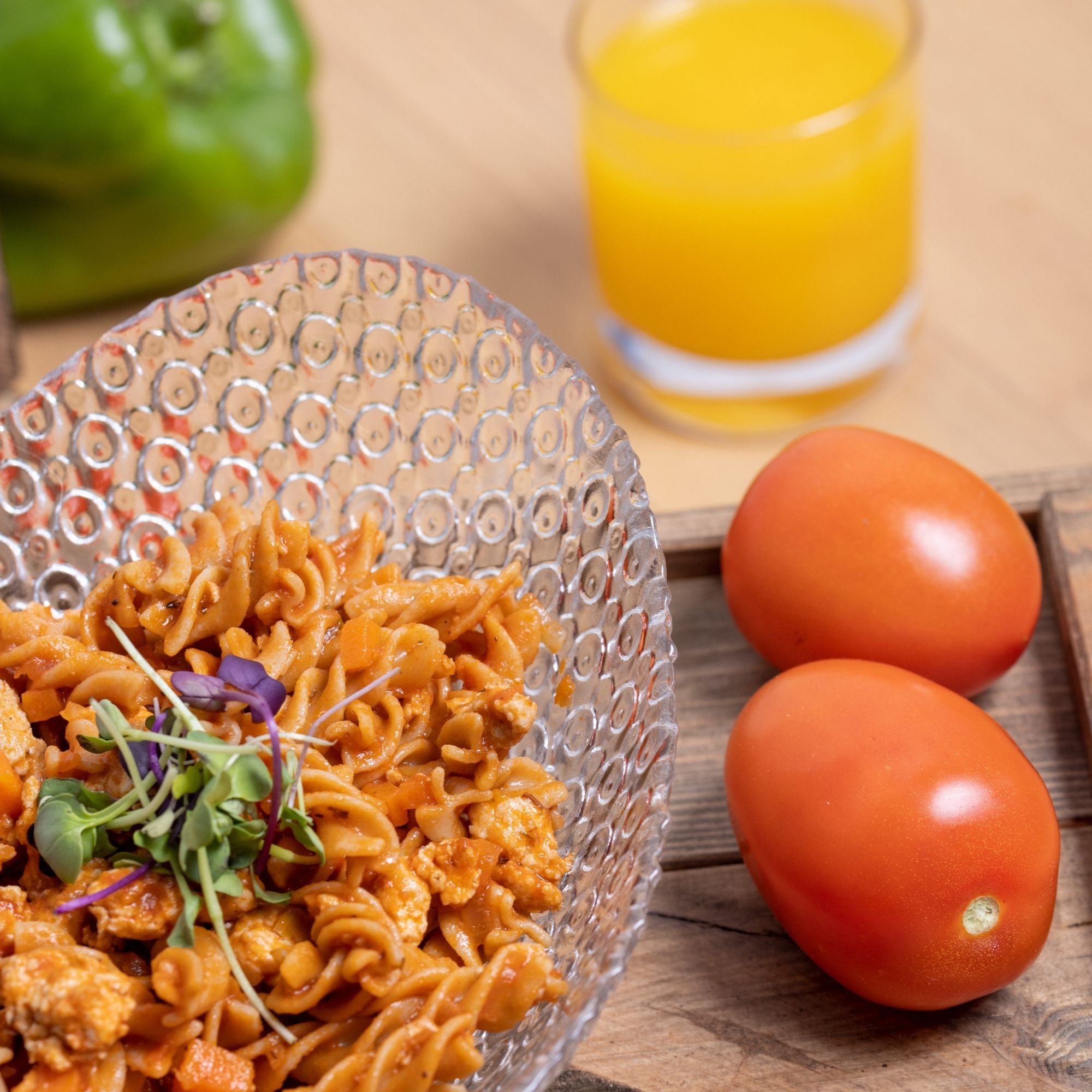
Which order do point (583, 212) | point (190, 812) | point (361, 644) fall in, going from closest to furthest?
point (190, 812) → point (361, 644) → point (583, 212)

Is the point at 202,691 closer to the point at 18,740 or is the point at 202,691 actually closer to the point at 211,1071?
the point at 18,740

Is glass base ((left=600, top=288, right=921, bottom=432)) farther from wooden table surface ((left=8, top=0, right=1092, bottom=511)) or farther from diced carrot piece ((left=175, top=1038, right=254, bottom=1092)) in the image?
diced carrot piece ((left=175, top=1038, right=254, bottom=1092))

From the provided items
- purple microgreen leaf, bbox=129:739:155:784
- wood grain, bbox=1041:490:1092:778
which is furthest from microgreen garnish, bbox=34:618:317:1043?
wood grain, bbox=1041:490:1092:778

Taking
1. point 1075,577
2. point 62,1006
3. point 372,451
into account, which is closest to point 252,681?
point 62,1006

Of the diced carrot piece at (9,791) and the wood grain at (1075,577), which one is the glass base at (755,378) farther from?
the diced carrot piece at (9,791)

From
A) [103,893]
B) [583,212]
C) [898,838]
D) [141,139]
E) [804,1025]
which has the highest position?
[141,139]

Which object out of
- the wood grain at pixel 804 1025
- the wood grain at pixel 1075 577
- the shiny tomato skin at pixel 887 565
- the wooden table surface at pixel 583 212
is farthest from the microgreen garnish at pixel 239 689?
the wooden table surface at pixel 583 212
